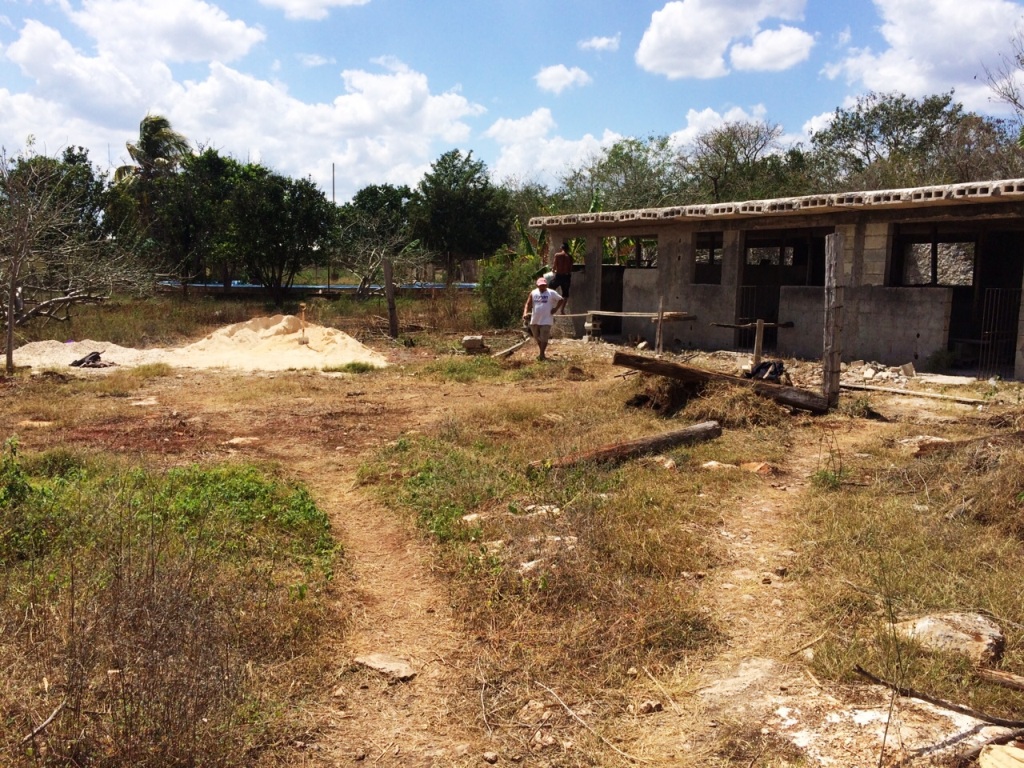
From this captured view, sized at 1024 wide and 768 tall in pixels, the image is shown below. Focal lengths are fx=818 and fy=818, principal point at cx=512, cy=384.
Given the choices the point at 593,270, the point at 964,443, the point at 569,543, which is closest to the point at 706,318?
the point at 593,270

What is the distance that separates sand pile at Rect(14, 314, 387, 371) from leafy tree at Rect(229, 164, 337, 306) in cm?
671

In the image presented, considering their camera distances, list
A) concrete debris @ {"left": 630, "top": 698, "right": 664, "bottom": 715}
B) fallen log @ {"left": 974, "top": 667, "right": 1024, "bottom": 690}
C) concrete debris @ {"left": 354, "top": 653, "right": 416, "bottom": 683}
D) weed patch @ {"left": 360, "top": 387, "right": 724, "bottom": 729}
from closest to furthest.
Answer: fallen log @ {"left": 974, "top": 667, "right": 1024, "bottom": 690} < concrete debris @ {"left": 630, "top": 698, "right": 664, "bottom": 715} < concrete debris @ {"left": 354, "top": 653, "right": 416, "bottom": 683} < weed patch @ {"left": 360, "top": 387, "right": 724, "bottom": 729}

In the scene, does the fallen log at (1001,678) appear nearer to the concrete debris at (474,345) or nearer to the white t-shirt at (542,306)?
the white t-shirt at (542,306)

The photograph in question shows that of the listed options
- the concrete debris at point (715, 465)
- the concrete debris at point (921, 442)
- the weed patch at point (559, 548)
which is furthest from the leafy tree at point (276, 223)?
the concrete debris at point (921, 442)

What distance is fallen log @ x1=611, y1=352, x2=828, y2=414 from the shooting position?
30.6ft

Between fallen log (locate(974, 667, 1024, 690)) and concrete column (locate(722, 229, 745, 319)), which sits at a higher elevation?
concrete column (locate(722, 229, 745, 319))

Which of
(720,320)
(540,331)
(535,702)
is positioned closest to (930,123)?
(720,320)

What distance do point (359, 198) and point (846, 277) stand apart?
2567cm

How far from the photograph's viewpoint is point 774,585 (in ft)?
15.8

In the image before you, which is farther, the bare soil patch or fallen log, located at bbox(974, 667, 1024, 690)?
fallen log, located at bbox(974, 667, 1024, 690)

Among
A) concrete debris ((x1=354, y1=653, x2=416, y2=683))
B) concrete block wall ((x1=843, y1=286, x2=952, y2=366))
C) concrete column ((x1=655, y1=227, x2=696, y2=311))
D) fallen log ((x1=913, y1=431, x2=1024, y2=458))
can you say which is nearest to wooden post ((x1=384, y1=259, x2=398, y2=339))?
concrete column ((x1=655, y1=227, x2=696, y2=311))

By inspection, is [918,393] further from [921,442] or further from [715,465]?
[715,465]

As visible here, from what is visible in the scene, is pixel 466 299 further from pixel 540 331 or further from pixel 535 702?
pixel 535 702

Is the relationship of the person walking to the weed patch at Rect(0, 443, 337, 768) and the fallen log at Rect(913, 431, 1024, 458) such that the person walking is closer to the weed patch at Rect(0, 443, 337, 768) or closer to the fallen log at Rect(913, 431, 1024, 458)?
the fallen log at Rect(913, 431, 1024, 458)
